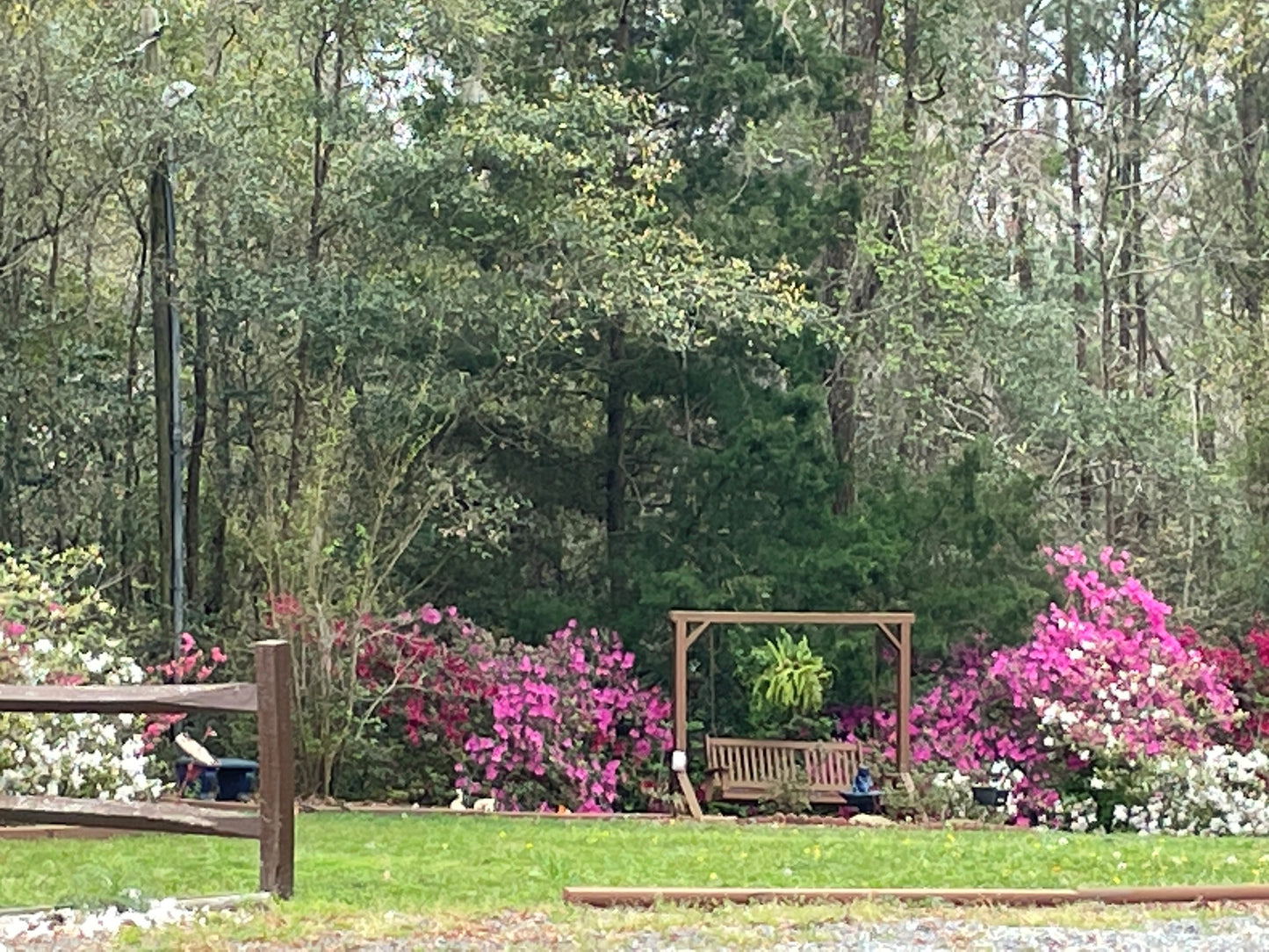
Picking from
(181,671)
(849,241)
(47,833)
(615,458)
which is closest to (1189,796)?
(615,458)

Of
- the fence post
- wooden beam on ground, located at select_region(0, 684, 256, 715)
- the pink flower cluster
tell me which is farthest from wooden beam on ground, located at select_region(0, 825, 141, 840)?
the fence post

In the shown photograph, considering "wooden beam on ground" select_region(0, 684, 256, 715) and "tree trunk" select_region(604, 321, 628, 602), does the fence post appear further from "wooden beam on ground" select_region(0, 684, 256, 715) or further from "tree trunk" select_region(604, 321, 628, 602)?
"tree trunk" select_region(604, 321, 628, 602)

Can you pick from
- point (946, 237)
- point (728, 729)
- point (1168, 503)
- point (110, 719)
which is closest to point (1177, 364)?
point (1168, 503)

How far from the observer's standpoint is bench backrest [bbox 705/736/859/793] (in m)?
11.6

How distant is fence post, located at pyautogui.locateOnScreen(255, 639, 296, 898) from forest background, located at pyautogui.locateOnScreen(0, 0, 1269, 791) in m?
5.56

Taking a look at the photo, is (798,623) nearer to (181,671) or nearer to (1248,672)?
(1248,672)

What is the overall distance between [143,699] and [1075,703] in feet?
26.0

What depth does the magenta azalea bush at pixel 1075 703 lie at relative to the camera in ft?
37.6

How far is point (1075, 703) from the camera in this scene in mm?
11680

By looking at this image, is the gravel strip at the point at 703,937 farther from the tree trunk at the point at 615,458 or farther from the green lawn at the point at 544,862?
the tree trunk at the point at 615,458

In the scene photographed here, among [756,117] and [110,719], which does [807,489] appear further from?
[110,719]

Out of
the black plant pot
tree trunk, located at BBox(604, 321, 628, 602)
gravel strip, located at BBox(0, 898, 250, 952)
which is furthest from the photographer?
tree trunk, located at BBox(604, 321, 628, 602)

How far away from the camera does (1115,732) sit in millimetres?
11391

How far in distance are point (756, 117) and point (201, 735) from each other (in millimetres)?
5956
